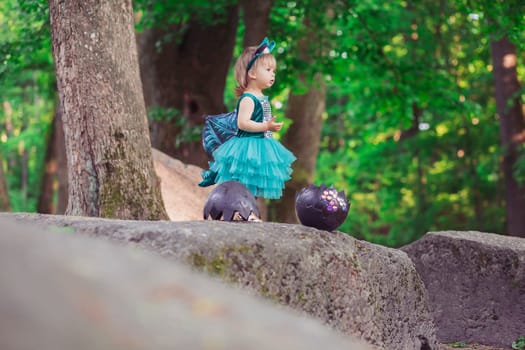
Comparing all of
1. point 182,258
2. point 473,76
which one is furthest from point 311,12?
point 182,258

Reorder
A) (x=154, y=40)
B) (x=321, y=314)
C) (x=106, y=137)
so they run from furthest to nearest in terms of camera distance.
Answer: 1. (x=154, y=40)
2. (x=106, y=137)
3. (x=321, y=314)

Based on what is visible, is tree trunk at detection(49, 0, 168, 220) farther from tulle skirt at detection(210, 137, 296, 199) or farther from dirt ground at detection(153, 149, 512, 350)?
dirt ground at detection(153, 149, 512, 350)

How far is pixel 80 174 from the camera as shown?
6156mm

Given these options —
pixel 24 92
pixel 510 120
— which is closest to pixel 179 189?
pixel 510 120

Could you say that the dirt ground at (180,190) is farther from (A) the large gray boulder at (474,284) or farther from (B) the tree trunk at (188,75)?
(A) the large gray boulder at (474,284)

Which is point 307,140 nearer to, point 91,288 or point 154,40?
point 154,40

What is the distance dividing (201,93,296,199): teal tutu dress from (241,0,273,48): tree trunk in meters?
4.78

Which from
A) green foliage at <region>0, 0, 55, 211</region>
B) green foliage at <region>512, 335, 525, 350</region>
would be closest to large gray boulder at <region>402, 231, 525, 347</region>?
green foliage at <region>512, 335, 525, 350</region>

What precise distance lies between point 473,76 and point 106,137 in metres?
12.3

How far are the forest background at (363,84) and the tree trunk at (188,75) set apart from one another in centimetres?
2

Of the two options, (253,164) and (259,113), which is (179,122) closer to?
(259,113)

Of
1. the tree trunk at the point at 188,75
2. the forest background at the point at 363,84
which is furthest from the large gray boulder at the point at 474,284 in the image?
the tree trunk at the point at 188,75

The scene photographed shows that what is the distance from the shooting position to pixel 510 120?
1351 cm

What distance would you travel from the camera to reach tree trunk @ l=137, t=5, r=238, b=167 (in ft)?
37.7
